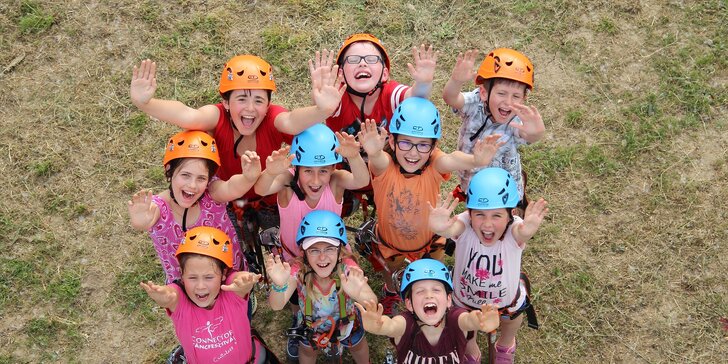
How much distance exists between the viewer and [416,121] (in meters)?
7.65

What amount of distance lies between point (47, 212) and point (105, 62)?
9.59 feet

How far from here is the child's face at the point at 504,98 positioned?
813 centimetres

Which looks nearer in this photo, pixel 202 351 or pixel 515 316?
pixel 202 351

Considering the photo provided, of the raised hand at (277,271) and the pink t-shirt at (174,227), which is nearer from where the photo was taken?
the raised hand at (277,271)

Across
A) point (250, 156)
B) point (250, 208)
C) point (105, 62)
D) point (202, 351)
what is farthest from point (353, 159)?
point (105, 62)

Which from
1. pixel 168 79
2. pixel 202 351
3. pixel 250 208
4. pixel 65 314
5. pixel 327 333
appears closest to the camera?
pixel 202 351

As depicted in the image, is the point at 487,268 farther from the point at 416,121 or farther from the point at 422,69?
the point at 422,69

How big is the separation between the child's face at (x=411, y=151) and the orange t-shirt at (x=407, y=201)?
0.12 metres

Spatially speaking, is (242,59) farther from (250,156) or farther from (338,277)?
(338,277)

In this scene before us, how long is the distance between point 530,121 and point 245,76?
→ 3171 millimetres

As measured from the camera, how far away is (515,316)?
7.97 metres

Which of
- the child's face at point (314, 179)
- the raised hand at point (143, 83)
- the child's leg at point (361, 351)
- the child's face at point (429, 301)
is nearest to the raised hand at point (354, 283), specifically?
the child's face at point (429, 301)

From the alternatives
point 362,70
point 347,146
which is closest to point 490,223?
point 347,146

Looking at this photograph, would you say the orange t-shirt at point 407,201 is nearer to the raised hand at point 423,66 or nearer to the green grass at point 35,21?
the raised hand at point 423,66
